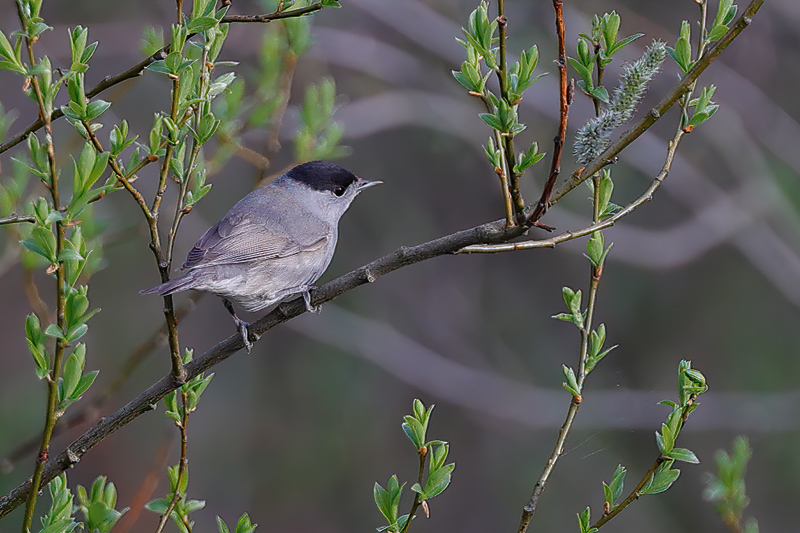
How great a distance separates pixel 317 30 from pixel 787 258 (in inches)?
186

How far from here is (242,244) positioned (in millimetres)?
4160

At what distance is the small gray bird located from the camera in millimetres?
3883

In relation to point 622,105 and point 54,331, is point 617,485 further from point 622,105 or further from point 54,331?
point 54,331

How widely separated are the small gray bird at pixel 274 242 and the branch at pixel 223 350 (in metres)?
0.80

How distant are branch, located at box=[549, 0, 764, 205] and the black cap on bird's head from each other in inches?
117

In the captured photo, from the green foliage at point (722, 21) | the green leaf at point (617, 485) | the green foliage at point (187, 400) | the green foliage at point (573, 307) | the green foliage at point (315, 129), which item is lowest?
the green foliage at point (187, 400)

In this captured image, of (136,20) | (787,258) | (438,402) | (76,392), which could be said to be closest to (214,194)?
(136,20)

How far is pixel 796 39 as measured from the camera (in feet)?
25.6

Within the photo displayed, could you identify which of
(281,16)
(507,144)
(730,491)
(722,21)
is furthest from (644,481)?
(281,16)

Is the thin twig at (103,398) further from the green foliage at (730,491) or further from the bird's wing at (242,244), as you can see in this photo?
the green foliage at (730,491)

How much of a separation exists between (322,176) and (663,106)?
10.2 ft

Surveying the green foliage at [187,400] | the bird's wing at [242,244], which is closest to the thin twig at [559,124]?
the green foliage at [187,400]

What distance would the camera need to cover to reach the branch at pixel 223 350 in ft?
6.99

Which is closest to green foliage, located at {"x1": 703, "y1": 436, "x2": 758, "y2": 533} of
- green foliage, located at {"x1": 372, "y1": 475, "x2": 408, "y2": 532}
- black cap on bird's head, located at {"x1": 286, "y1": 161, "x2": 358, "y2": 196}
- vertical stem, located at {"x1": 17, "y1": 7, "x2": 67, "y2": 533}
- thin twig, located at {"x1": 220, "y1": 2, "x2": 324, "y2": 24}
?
green foliage, located at {"x1": 372, "y1": 475, "x2": 408, "y2": 532}
